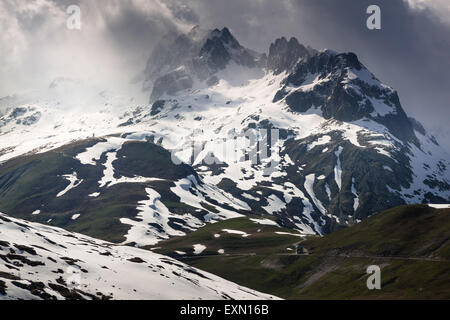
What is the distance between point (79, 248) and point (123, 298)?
143 ft

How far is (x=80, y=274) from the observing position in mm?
95562

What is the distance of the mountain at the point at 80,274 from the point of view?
7950 cm

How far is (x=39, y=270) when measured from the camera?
89.6 meters

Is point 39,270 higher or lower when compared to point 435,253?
lower

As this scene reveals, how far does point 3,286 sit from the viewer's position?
7038 centimetres

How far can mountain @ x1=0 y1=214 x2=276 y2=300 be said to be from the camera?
79.5 m
